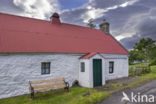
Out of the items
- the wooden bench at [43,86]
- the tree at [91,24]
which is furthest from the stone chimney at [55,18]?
the tree at [91,24]

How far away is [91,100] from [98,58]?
474 cm

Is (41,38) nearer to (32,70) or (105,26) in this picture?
(32,70)

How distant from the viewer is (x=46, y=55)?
8930mm

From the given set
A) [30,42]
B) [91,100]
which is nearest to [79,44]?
[30,42]

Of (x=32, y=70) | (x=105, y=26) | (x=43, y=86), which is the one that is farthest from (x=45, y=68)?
(x=105, y=26)

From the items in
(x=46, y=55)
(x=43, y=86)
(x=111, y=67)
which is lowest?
(x=43, y=86)

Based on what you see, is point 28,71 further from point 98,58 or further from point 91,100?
point 98,58

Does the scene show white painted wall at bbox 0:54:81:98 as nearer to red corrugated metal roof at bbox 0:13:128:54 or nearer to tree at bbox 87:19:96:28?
red corrugated metal roof at bbox 0:13:128:54

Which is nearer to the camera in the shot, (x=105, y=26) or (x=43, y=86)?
(x=43, y=86)

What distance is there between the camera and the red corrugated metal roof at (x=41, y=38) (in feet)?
27.0

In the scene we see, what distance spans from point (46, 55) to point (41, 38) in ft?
6.19

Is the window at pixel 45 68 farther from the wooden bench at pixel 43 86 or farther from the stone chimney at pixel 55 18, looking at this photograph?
the stone chimney at pixel 55 18

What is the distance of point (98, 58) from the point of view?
10188mm

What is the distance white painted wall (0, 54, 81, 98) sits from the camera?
728 cm
